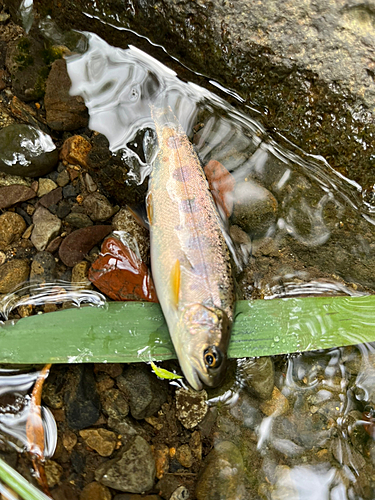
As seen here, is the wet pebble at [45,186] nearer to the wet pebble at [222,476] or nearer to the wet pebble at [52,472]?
the wet pebble at [52,472]

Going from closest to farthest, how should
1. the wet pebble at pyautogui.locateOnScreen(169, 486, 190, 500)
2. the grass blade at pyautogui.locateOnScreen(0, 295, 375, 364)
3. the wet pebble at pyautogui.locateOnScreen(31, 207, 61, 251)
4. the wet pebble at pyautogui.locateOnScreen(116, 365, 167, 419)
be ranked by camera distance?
the grass blade at pyautogui.locateOnScreen(0, 295, 375, 364), the wet pebble at pyautogui.locateOnScreen(169, 486, 190, 500), the wet pebble at pyautogui.locateOnScreen(116, 365, 167, 419), the wet pebble at pyautogui.locateOnScreen(31, 207, 61, 251)

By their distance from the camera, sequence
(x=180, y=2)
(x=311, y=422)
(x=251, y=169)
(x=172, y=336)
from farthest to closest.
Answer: (x=251, y=169) < (x=311, y=422) < (x=180, y=2) < (x=172, y=336)

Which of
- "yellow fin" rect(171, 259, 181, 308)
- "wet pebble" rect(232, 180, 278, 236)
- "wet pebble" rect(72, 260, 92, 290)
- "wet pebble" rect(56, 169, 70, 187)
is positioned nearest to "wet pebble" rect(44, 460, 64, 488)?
"wet pebble" rect(72, 260, 92, 290)

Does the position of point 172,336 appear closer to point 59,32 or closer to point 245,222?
point 245,222

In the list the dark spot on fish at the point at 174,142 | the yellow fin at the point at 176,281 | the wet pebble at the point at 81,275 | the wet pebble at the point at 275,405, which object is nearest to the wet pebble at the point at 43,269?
the wet pebble at the point at 81,275


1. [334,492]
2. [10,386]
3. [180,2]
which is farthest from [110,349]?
[180,2]

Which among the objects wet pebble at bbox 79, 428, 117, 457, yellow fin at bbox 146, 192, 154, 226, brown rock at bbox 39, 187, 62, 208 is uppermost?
yellow fin at bbox 146, 192, 154, 226

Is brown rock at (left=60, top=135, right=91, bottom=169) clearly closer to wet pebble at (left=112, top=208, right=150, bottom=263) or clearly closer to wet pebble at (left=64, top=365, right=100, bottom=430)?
wet pebble at (left=112, top=208, right=150, bottom=263)
